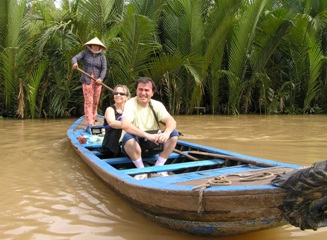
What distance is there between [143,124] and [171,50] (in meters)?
7.04

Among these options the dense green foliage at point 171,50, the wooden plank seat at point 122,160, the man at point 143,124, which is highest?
the dense green foliage at point 171,50

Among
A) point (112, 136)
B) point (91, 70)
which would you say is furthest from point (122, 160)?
point (91, 70)

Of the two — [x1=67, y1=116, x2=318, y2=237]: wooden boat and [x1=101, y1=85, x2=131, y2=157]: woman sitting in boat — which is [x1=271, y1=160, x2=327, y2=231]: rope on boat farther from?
[x1=101, y1=85, x2=131, y2=157]: woman sitting in boat

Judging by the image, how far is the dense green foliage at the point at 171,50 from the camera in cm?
878

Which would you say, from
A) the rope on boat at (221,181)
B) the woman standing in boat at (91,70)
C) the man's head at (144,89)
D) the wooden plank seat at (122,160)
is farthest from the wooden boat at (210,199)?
the woman standing in boat at (91,70)

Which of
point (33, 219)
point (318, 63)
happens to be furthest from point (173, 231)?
point (318, 63)

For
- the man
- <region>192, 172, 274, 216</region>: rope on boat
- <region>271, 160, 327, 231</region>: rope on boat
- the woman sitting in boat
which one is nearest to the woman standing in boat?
the woman sitting in boat

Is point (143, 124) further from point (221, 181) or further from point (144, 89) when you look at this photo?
point (221, 181)

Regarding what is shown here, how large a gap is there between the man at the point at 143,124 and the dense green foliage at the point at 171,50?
5219 mm

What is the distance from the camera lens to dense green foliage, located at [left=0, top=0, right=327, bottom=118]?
8.78 meters

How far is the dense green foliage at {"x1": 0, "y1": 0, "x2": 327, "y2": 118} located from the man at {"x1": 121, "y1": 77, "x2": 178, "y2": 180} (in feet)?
17.1

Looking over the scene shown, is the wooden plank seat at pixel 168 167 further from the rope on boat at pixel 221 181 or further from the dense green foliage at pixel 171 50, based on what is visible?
the dense green foliage at pixel 171 50

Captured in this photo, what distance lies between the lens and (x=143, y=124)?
3.32 m

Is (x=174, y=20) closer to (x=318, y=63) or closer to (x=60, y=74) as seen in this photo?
(x=60, y=74)
